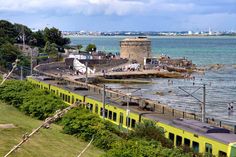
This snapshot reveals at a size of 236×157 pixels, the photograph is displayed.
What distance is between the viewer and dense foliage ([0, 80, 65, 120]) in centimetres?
2966

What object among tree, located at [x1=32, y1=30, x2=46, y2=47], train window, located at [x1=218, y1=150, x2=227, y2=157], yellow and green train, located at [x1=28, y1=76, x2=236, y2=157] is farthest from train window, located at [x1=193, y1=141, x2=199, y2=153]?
tree, located at [x1=32, y1=30, x2=46, y2=47]

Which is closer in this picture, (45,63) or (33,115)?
(33,115)

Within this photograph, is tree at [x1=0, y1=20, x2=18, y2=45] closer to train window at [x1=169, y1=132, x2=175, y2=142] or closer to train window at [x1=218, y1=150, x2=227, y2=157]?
train window at [x1=169, y1=132, x2=175, y2=142]

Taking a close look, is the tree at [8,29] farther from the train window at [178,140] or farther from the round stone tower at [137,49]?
the train window at [178,140]

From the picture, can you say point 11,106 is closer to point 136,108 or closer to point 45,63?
point 136,108

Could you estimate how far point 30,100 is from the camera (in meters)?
31.6

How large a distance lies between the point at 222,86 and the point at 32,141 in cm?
6254

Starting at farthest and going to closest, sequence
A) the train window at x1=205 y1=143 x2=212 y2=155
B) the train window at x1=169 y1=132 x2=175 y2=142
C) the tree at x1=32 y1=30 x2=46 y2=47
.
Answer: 1. the tree at x1=32 y1=30 x2=46 y2=47
2. the train window at x1=169 y1=132 x2=175 y2=142
3. the train window at x1=205 y1=143 x2=212 y2=155

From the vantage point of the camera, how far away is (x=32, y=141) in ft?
63.7

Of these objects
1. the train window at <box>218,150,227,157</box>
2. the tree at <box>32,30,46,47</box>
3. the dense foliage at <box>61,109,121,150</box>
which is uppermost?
the tree at <box>32,30,46,47</box>

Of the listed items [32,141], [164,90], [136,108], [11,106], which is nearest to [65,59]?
[164,90]

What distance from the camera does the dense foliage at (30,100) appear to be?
29656mm

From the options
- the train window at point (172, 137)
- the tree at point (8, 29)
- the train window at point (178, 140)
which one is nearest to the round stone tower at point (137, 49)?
the tree at point (8, 29)

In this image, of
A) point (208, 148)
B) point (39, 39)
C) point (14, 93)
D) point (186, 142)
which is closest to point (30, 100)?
point (14, 93)
